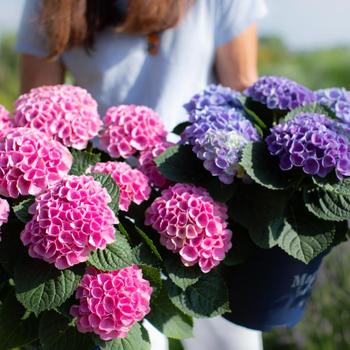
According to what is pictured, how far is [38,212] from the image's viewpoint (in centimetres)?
114

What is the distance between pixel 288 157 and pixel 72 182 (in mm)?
407

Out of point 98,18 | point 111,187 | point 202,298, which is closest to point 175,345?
point 98,18

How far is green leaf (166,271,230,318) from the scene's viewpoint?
1245mm

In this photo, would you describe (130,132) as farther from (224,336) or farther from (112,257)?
(224,336)

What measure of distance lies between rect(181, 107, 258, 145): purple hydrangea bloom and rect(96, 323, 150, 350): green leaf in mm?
389

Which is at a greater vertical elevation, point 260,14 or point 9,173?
point 260,14

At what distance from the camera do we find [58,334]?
1196 mm

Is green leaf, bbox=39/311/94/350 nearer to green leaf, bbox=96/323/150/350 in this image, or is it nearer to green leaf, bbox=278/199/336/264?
green leaf, bbox=96/323/150/350

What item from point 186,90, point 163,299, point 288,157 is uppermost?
point 288,157

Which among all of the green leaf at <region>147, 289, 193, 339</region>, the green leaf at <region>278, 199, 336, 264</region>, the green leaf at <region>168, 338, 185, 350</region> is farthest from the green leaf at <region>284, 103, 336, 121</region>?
the green leaf at <region>168, 338, 185, 350</region>

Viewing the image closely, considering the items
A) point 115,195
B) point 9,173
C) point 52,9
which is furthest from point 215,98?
point 52,9

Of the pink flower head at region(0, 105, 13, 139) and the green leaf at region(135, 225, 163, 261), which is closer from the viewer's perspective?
the green leaf at region(135, 225, 163, 261)

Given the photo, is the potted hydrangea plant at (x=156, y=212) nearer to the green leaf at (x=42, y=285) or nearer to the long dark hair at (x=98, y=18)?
the green leaf at (x=42, y=285)

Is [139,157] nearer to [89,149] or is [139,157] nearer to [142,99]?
[89,149]
